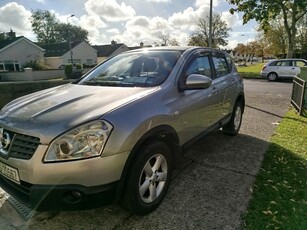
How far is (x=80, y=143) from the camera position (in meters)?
2.23

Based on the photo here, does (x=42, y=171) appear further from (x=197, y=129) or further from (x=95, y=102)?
(x=197, y=129)

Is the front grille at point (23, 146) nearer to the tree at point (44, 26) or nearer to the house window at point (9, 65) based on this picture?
the house window at point (9, 65)

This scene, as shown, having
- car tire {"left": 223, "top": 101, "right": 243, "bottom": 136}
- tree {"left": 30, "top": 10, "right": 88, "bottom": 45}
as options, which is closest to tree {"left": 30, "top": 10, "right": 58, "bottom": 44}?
tree {"left": 30, "top": 10, "right": 88, "bottom": 45}

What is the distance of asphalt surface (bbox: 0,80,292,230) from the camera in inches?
107

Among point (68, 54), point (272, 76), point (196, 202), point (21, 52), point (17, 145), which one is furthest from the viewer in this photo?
point (68, 54)

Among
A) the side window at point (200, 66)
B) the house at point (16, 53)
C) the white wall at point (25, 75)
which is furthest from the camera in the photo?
the house at point (16, 53)

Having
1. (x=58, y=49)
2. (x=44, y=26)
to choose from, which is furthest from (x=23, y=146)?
(x=44, y=26)

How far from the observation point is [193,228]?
2646mm

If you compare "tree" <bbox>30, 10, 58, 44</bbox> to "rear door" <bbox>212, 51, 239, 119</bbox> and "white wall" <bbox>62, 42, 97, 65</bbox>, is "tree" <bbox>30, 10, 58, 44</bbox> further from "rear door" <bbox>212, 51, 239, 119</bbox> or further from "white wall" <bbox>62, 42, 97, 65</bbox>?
"rear door" <bbox>212, 51, 239, 119</bbox>

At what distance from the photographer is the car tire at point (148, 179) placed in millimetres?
2518

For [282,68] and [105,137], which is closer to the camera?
[105,137]

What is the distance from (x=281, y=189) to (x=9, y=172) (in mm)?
3089

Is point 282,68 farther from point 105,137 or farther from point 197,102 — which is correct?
point 105,137

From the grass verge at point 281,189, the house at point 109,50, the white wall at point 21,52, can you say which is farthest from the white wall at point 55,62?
the grass verge at point 281,189
